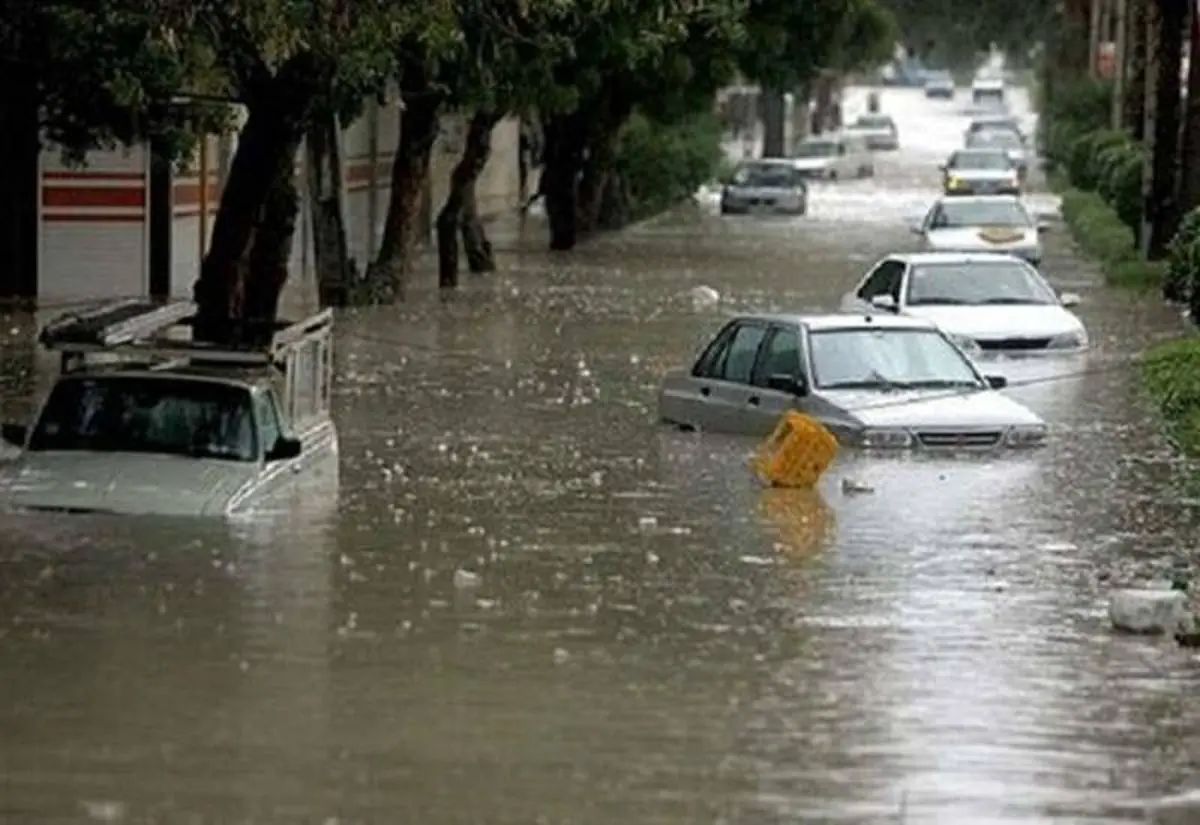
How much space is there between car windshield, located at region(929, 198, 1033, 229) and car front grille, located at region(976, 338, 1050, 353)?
15.2 metres

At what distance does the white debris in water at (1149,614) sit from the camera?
1766 cm

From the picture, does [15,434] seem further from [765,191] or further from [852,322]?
[765,191]

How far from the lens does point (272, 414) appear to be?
69.9ft

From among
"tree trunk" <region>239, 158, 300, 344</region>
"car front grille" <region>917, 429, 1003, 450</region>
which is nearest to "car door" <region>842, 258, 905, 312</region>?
"tree trunk" <region>239, 158, 300, 344</region>

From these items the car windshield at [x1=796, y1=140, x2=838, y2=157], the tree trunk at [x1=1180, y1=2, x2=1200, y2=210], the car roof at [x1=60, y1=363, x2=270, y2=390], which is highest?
the tree trunk at [x1=1180, y1=2, x2=1200, y2=210]

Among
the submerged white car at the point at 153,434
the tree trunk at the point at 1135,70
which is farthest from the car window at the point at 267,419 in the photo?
the tree trunk at the point at 1135,70

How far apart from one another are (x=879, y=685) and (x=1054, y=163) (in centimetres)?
7603

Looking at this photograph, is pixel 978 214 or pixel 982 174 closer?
pixel 978 214

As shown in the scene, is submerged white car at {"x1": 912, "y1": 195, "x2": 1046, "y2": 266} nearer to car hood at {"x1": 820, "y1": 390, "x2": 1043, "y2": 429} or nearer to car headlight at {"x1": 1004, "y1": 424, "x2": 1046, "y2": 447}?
car hood at {"x1": 820, "y1": 390, "x2": 1043, "y2": 429}

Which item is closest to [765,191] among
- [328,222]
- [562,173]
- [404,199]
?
[562,173]

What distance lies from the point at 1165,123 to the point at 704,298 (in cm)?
833

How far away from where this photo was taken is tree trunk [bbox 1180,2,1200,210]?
46.6 metres

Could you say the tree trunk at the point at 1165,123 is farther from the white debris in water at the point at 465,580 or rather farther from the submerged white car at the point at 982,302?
the white debris in water at the point at 465,580

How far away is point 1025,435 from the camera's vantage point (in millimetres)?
26828
